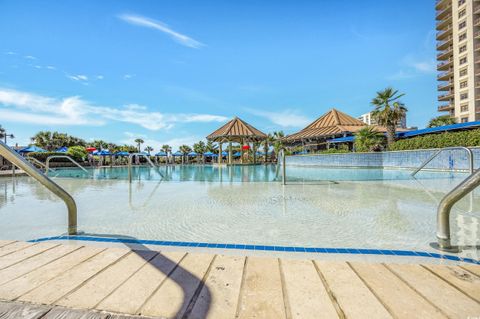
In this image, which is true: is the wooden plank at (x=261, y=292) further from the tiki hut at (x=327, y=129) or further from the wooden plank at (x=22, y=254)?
the tiki hut at (x=327, y=129)

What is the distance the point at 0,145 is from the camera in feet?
7.08

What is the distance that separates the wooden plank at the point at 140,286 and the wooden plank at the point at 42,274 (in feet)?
1.76

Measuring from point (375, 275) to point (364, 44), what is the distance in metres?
17.5

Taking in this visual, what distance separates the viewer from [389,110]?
1933 centimetres

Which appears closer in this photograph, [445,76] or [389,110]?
[389,110]

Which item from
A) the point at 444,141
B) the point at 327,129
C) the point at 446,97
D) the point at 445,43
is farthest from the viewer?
the point at 446,97

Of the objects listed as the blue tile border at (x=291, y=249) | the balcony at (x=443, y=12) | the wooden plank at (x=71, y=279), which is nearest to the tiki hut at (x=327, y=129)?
the blue tile border at (x=291, y=249)

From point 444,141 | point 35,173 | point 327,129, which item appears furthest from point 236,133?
point 35,173

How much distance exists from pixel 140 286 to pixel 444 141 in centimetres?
1681

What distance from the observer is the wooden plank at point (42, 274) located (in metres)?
1.34

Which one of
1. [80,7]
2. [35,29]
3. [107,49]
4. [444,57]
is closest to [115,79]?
[107,49]

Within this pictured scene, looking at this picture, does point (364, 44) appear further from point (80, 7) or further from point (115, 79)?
point (115, 79)

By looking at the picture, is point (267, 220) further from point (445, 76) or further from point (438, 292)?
point (445, 76)

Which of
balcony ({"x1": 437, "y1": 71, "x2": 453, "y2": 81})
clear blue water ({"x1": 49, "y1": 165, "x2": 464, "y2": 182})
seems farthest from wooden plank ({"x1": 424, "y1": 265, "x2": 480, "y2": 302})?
balcony ({"x1": 437, "y1": 71, "x2": 453, "y2": 81})
